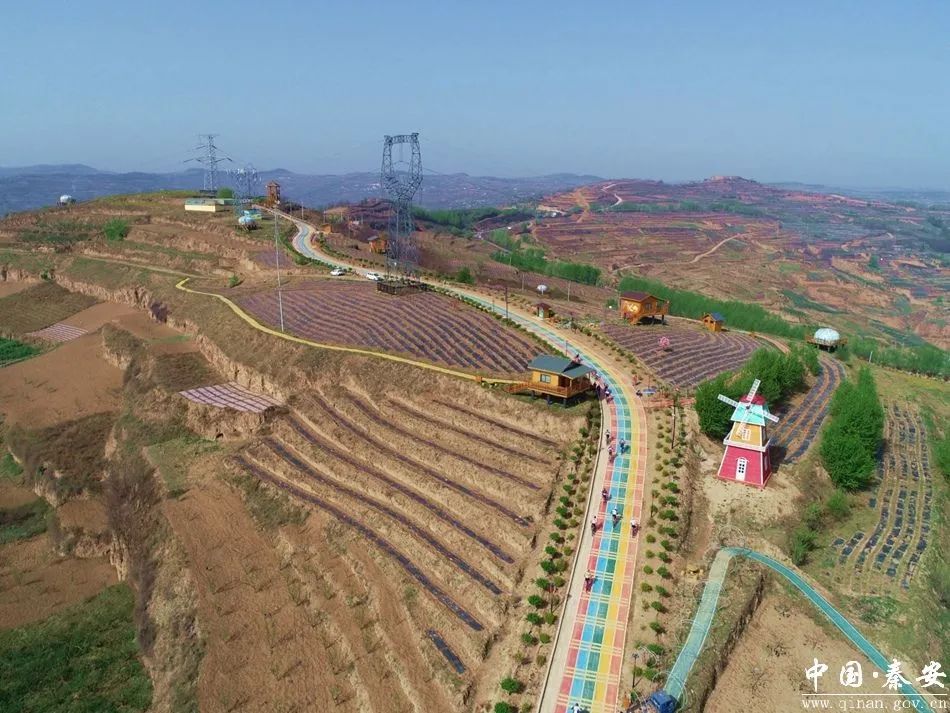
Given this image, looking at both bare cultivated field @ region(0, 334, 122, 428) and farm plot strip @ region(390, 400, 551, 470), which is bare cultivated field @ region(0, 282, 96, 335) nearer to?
bare cultivated field @ region(0, 334, 122, 428)

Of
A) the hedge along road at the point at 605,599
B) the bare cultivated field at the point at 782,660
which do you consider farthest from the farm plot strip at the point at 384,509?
the bare cultivated field at the point at 782,660

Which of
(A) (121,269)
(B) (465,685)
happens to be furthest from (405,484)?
(A) (121,269)

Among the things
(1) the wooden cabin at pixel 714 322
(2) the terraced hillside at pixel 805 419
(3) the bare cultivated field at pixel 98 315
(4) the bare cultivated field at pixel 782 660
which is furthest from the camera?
(3) the bare cultivated field at pixel 98 315

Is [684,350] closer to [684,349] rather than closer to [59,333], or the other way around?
[684,349]

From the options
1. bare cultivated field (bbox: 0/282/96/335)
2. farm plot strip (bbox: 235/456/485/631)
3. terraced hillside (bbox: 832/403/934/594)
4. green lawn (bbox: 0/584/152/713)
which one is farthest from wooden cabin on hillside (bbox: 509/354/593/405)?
Answer: bare cultivated field (bbox: 0/282/96/335)

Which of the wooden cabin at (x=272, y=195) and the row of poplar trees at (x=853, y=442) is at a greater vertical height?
the wooden cabin at (x=272, y=195)

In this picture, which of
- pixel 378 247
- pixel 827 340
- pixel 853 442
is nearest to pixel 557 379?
pixel 853 442

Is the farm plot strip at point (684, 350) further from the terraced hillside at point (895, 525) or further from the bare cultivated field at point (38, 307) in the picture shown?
the bare cultivated field at point (38, 307)
